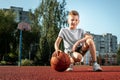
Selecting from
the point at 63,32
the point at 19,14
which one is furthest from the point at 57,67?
the point at 19,14

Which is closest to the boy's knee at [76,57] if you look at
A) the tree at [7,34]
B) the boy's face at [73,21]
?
the boy's face at [73,21]

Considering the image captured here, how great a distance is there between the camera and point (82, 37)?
6562mm

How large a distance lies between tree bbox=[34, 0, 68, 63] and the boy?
26.7 meters

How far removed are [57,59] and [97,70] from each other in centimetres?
102

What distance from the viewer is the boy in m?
6.21

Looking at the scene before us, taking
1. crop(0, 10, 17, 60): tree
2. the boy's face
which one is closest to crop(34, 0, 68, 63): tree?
crop(0, 10, 17, 60): tree

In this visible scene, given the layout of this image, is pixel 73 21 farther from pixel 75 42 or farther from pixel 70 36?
pixel 75 42

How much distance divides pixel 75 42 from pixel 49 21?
2920cm

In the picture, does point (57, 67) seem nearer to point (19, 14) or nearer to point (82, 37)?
point (82, 37)

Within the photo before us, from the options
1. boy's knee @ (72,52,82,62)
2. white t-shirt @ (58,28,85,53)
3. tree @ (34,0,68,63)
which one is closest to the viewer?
boy's knee @ (72,52,82,62)

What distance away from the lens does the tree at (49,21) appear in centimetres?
3359

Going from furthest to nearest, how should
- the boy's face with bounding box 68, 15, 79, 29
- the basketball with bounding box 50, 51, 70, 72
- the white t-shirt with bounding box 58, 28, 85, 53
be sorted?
1. the boy's face with bounding box 68, 15, 79, 29
2. the white t-shirt with bounding box 58, 28, 85, 53
3. the basketball with bounding box 50, 51, 70, 72

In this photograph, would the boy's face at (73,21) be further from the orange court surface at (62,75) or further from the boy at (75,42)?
the orange court surface at (62,75)

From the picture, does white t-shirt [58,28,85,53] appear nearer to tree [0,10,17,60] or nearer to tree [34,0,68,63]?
tree [34,0,68,63]
